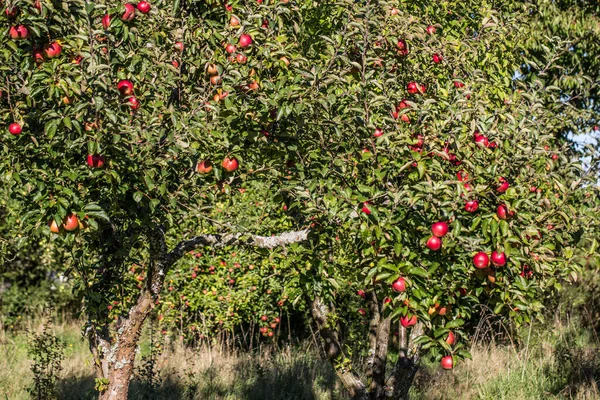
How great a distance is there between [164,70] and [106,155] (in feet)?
2.74

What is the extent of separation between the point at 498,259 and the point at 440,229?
28cm

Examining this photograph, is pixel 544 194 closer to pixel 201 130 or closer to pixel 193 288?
pixel 201 130

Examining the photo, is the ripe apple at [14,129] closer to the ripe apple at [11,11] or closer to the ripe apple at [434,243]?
the ripe apple at [11,11]

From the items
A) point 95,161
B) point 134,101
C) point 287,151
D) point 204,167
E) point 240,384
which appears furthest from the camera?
point 240,384

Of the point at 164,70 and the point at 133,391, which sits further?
the point at 133,391

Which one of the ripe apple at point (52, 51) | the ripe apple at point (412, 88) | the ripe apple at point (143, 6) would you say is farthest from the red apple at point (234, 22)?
the ripe apple at point (412, 88)

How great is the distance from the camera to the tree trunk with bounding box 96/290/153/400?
4113mm

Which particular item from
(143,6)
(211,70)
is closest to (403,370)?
(211,70)

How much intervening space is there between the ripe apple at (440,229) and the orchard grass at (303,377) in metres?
4.07

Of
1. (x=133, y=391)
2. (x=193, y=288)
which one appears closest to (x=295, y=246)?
(x=133, y=391)

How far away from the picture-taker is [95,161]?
10.4 feet

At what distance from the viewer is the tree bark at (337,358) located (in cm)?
514

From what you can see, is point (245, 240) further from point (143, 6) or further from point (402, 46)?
point (402, 46)

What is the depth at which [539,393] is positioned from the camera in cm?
659
